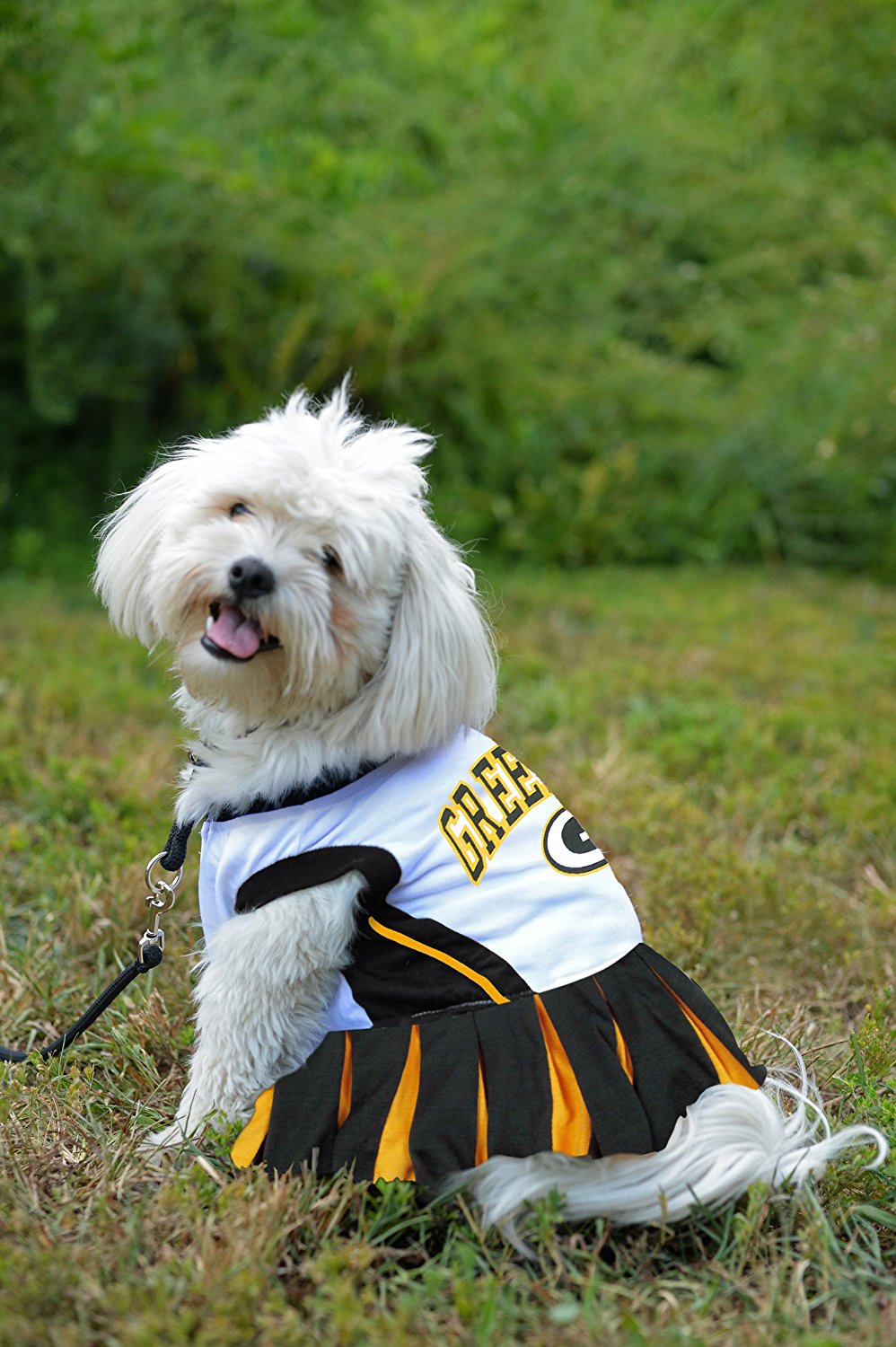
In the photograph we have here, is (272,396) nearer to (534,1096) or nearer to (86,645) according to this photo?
(86,645)

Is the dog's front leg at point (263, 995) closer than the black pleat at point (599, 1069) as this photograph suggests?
No

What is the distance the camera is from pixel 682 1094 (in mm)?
2066

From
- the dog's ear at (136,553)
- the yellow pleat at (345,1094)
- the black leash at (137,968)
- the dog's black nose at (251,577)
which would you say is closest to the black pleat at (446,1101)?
the yellow pleat at (345,1094)

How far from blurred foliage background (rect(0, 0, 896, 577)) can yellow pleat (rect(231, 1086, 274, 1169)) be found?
177 inches

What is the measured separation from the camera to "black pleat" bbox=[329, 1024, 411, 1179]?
2041 mm

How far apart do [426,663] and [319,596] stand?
0.22 metres

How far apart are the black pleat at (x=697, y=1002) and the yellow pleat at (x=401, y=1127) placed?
450 mm

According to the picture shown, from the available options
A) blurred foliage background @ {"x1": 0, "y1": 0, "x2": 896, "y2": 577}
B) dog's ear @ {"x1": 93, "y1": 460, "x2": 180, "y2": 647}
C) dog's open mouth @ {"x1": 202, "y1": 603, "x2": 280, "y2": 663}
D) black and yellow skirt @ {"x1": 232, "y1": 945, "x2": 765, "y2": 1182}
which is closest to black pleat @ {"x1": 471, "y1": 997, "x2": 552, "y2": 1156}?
black and yellow skirt @ {"x1": 232, "y1": 945, "x2": 765, "y2": 1182}

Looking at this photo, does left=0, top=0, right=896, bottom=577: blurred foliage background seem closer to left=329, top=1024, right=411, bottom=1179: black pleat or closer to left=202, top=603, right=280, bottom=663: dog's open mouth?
left=202, top=603, right=280, bottom=663: dog's open mouth

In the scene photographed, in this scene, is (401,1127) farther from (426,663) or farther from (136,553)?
(136,553)

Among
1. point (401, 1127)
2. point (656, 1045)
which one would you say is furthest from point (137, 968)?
point (656, 1045)

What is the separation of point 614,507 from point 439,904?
5.64 meters

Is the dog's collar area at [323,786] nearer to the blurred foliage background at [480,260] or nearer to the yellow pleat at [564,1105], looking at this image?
the yellow pleat at [564,1105]

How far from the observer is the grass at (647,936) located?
182 centimetres
